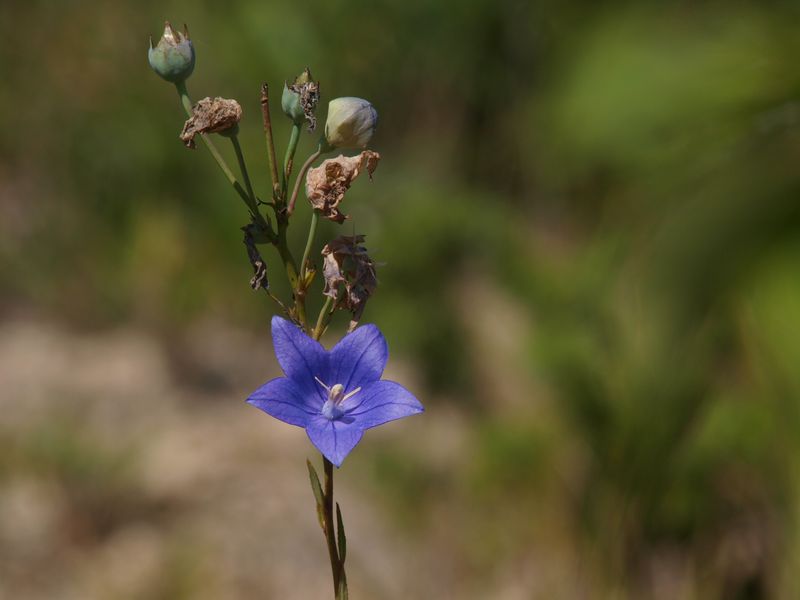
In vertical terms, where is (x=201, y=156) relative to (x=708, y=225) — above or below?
above

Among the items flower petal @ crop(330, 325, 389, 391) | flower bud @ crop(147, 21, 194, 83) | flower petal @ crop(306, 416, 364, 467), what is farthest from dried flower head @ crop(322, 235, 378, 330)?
flower bud @ crop(147, 21, 194, 83)

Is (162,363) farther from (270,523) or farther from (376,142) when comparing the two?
(376,142)

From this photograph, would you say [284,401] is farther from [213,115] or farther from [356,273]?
[213,115]

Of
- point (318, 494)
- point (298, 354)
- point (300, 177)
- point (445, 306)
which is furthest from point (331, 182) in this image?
point (445, 306)

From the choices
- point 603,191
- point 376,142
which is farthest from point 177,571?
point 603,191

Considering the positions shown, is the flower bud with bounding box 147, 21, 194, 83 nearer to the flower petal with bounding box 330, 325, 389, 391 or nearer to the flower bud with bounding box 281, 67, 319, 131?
the flower bud with bounding box 281, 67, 319, 131

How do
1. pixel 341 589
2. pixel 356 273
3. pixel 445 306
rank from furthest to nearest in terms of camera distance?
1. pixel 445 306
2. pixel 356 273
3. pixel 341 589
